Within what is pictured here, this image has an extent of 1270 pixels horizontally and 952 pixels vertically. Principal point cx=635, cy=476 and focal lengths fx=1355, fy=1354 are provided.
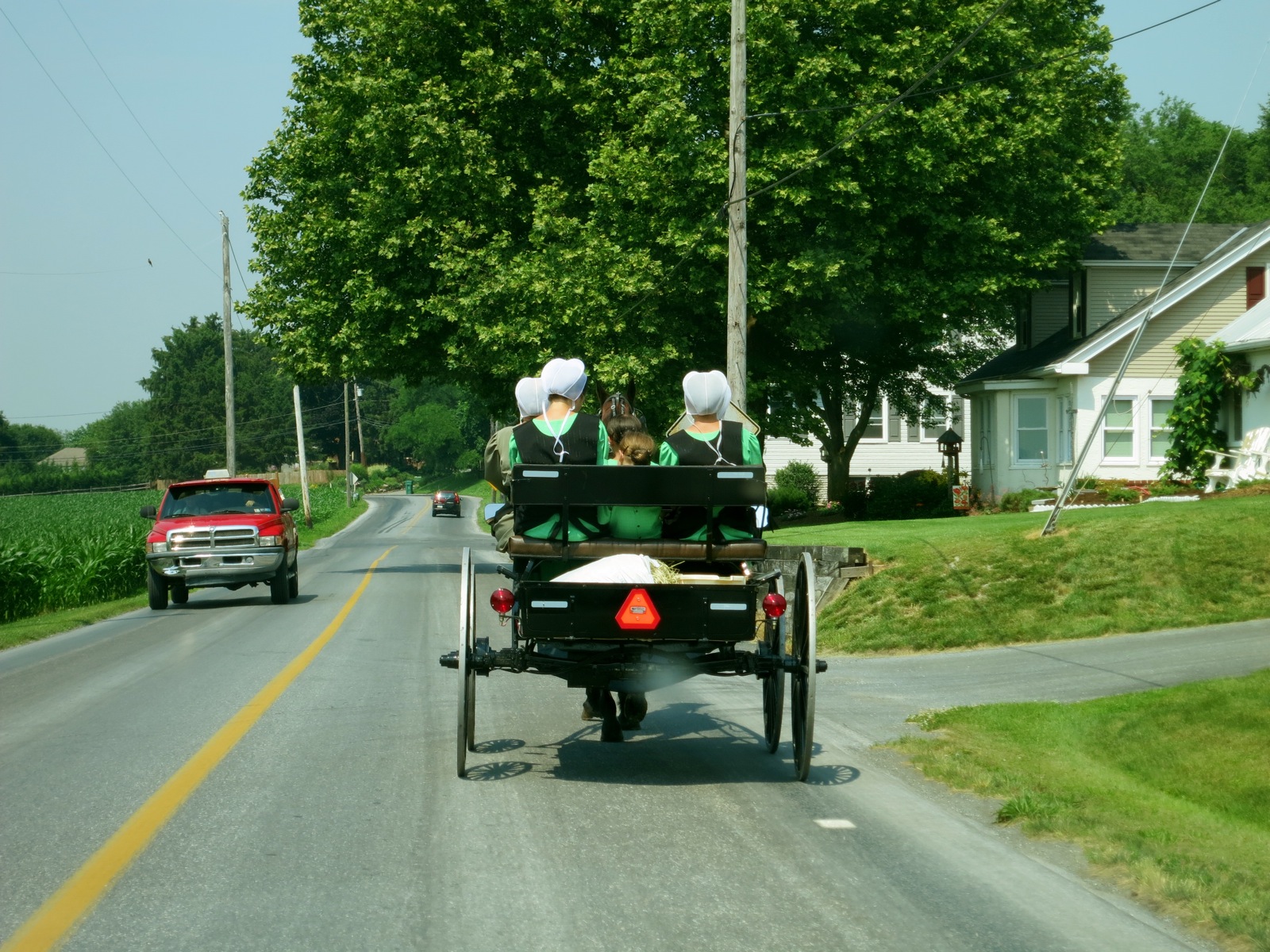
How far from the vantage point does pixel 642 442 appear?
324 inches

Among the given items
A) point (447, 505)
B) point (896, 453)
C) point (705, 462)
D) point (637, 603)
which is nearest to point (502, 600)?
point (637, 603)

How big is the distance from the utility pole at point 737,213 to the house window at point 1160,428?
14.1 metres

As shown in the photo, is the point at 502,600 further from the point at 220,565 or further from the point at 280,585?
the point at 280,585

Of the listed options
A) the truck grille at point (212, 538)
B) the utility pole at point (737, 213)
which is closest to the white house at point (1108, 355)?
the utility pole at point (737, 213)

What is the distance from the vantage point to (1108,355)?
105 ft

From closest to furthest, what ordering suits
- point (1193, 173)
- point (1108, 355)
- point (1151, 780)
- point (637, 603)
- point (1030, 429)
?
point (637, 603), point (1151, 780), point (1108, 355), point (1030, 429), point (1193, 173)

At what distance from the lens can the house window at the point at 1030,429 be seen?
114 feet

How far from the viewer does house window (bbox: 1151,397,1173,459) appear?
3167 cm

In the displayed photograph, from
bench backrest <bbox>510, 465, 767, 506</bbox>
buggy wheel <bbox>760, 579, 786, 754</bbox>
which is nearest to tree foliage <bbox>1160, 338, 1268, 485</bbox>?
buggy wheel <bbox>760, 579, 786, 754</bbox>

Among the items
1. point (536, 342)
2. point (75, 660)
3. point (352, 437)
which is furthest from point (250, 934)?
point (352, 437)

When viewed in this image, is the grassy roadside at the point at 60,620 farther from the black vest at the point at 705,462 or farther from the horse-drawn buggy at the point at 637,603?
the black vest at the point at 705,462

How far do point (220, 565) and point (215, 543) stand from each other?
374mm

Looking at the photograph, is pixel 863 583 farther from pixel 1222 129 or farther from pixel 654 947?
pixel 1222 129

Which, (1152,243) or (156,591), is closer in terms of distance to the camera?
(156,591)
